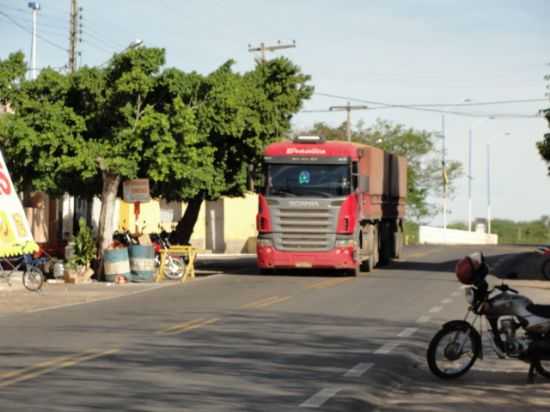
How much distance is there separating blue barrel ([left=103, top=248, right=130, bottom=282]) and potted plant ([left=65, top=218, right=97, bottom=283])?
0.61m

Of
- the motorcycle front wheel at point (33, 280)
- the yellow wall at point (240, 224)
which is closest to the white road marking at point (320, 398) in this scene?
the motorcycle front wheel at point (33, 280)

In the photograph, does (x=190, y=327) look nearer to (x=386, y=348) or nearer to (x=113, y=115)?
(x=386, y=348)

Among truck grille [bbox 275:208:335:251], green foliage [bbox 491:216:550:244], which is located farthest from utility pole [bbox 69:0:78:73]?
green foliage [bbox 491:216:550:244]

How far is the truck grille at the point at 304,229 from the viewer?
1321 inches

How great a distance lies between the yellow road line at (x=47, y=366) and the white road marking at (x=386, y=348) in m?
3.28

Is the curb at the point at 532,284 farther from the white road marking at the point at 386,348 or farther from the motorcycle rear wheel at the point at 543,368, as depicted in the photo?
the motorcycle rear wheel at the point at 543,368

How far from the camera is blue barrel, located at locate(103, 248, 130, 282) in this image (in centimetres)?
3325

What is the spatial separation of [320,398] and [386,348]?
456cm

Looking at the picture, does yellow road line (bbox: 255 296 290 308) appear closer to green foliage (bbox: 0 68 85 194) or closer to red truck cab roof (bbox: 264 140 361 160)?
red truck cab roof (bbox: 264 140 361 160)

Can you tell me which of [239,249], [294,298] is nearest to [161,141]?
[294,298]

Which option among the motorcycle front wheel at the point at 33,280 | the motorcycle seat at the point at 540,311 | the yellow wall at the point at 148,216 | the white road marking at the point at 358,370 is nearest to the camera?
the motorcycle seat at the point at 540,311

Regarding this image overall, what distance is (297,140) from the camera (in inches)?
1366

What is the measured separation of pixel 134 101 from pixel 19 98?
336 cm

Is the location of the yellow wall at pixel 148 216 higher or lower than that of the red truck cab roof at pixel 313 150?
lower
